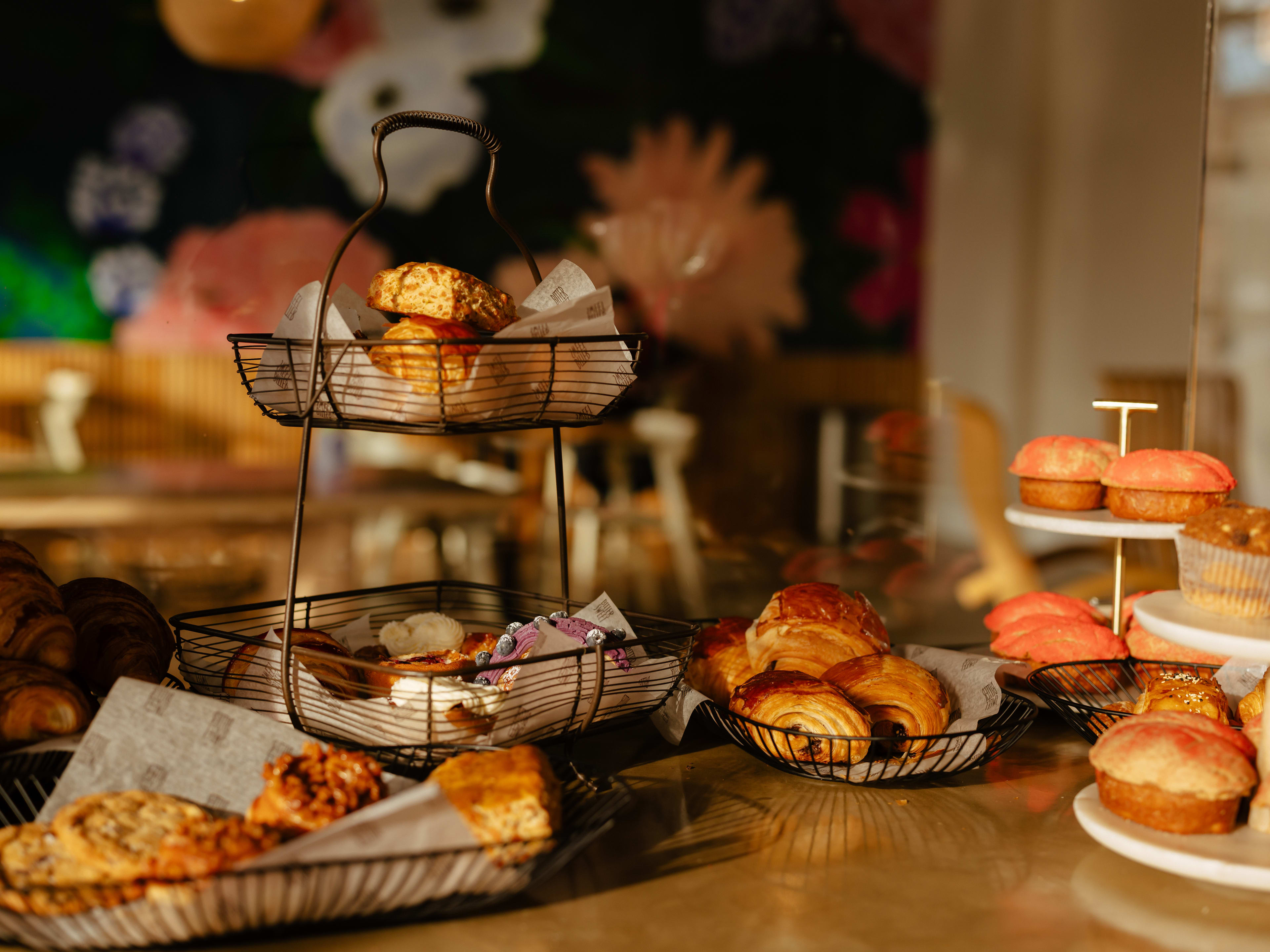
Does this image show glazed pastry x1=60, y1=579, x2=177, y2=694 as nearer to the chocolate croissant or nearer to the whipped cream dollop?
the whipped cream dollop

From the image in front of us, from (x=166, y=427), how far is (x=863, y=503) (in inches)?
61.2

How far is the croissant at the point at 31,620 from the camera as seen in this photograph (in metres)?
0.92

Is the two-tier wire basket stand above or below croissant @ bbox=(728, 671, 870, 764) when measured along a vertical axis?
above

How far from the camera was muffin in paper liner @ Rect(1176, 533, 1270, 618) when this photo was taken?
0.80m

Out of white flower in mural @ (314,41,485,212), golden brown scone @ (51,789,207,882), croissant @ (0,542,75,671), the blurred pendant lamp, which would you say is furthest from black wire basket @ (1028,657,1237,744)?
the blurred pendant lamp

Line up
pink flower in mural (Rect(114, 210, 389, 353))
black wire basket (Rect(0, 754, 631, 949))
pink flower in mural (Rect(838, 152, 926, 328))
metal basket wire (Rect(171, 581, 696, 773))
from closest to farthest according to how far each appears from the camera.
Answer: black wire basket (Rect(0, 754, 631, 949))
metal basket wire (Rect(171, 581, 696, 773))
pink flower in mural (Rect(114, 210, 389, 353))
pink flower in mural (Rect(838, 152, 926, 328))

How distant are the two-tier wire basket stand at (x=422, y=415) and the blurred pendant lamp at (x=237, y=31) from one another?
1.40 meters

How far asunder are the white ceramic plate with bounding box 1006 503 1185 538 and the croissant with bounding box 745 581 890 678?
8.0 inches

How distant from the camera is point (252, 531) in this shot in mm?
2359

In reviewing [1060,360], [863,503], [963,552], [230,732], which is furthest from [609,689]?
[1060,360]

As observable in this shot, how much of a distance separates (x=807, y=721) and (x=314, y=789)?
0.43 metres

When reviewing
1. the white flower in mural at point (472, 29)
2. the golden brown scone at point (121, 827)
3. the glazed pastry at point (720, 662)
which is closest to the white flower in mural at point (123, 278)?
the white flower in mural at point (472, 29)

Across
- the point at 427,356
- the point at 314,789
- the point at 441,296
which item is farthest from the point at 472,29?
the point at 314,789

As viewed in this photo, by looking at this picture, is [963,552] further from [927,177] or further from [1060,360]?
[927,177]
